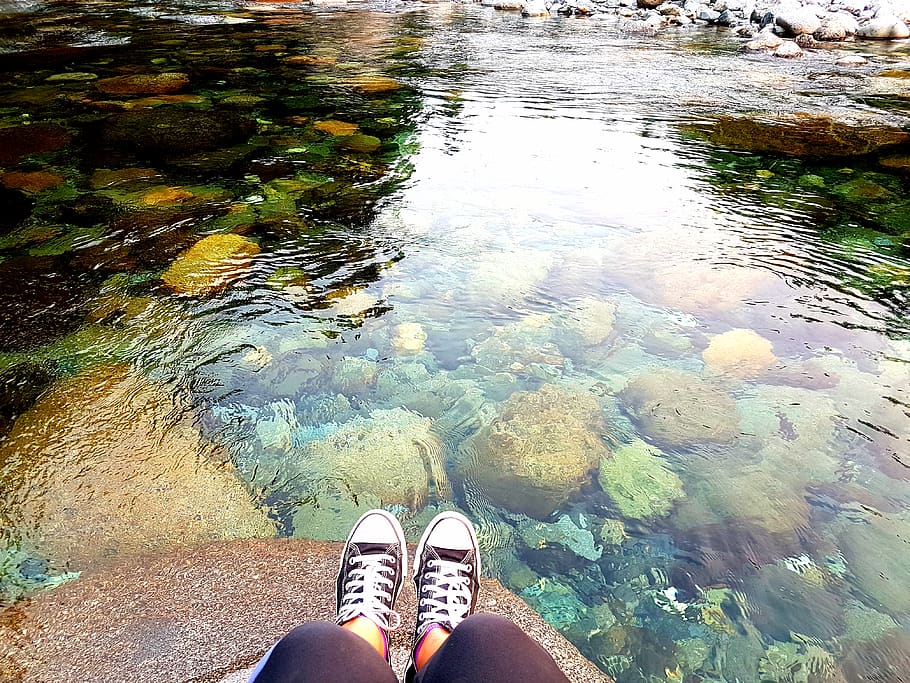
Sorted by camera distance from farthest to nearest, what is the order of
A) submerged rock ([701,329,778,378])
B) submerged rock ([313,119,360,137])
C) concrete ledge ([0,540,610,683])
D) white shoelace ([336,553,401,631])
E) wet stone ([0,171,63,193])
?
submerged rock ([313,119,360,137])
wet stone ([0,171,63,193])
submerged rock ([701,329,778,378])
white shoelace ([336,553,401,631])
concrete ledge ([0,540,610,683])

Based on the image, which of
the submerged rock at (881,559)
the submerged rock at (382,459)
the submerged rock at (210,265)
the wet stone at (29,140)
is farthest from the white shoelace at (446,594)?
the wet stone at (29,140)

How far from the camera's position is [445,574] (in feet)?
6.64

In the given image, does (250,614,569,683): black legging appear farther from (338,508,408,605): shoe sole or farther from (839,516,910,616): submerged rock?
(839,516,910,616): submerged rock

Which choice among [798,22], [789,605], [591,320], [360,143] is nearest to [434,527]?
[789,605]

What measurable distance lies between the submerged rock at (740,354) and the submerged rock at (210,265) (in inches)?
118

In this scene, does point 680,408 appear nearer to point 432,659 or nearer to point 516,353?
point 516,353

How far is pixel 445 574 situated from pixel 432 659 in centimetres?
45

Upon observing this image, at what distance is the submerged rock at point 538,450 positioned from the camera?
251 cm

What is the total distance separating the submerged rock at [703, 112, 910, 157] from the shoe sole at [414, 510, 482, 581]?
5738 millimetres

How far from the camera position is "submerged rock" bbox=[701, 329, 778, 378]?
10.5 feet

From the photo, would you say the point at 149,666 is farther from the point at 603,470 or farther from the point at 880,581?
the point at 880,581

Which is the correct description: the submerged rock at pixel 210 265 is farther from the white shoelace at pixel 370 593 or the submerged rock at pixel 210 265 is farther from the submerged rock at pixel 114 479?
the white shoelace at pixel 370 593

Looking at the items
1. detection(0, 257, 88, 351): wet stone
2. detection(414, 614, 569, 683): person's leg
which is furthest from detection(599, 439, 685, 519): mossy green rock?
detection(0, 257, 88, 351): wet stone

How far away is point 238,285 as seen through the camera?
3.81m
